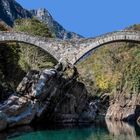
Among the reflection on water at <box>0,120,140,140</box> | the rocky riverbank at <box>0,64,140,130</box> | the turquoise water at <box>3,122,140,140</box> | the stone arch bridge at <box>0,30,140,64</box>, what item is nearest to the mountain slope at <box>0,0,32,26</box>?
the stone arch bridge at <box>0,30,140,64</box>

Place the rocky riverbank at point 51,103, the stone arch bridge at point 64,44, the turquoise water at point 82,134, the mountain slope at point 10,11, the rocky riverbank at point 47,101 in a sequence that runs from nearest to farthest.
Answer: the turquoise water at point 82,134 → the rocky riverbank at point 47,101 → the rocky riverbank at point 51,103 → the stone arch bridge at point 64,44 → the mountain slope at point 10,11

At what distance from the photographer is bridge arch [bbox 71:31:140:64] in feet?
153

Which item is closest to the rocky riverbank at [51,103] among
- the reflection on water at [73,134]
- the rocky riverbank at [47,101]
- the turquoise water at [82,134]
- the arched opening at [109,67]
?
the rocky riverbank at [47,101]

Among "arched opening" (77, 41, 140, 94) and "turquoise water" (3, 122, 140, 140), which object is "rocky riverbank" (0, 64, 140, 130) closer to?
"turquoise water" (3, 122, 140, 140)

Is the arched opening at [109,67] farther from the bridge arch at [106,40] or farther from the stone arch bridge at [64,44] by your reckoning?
the bridge arch at [106,40]

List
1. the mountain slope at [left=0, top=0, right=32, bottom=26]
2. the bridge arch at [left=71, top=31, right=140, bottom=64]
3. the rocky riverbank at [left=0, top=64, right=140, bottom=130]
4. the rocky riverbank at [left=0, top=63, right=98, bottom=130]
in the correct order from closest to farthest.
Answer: the rocky riverbank at [left=0, top=63, right=98, bottom=130] → the rocky riverbank at [left=0, top=64, right=140, bottom=130] → the bridge arch at [left=71, top=31, right=140, bottom=64] → the mountain slope at [left=0, top=0, right=32, bottom=26]

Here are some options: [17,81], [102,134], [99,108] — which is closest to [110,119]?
[99,108]

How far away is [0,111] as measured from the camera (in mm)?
36156

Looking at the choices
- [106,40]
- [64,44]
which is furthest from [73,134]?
[64,44]

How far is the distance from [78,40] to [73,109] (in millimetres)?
7974

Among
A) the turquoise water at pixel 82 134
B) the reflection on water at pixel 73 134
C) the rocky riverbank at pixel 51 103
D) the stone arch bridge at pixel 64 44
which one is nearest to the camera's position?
the reflection on water at pixel 73 134

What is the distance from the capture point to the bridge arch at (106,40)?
46594 mm

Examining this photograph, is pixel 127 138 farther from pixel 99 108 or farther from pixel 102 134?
pixel 99 108

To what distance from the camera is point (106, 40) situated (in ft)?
157
